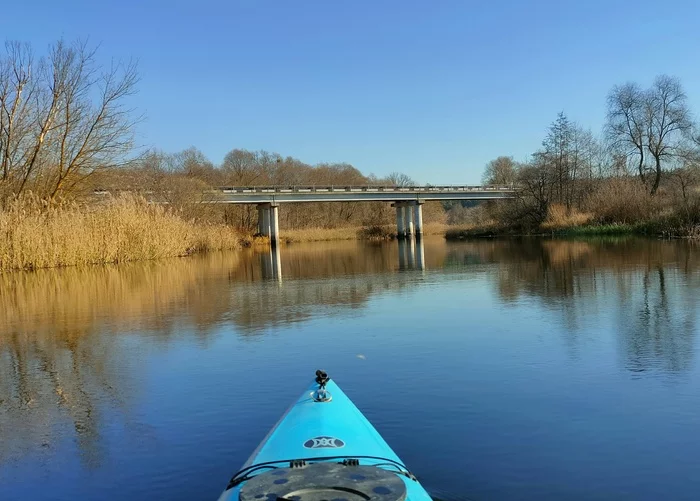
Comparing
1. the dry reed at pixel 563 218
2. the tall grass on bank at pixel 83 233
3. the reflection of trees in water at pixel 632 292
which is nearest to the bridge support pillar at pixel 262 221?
the tall grass on bank at pixel 83 233

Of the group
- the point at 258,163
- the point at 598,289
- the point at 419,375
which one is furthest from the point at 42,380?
the point at 258,163

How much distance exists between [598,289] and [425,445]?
26.2 feet

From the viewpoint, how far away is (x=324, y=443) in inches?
126

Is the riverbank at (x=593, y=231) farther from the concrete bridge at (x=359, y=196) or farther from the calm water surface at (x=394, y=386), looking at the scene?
the calm water surface at (x=394, y=386)

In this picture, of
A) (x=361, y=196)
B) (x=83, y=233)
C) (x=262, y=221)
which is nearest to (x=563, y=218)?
(x=361, y=196)

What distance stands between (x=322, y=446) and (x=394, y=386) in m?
2.41

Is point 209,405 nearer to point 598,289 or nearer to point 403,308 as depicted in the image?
point 403,308

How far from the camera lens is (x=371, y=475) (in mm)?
2736

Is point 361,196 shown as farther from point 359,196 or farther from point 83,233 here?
point 83,233

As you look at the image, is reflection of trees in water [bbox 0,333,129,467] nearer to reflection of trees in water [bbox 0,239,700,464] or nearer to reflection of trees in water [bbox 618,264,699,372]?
reflection of trees in water [bbox 0,239,700,464]

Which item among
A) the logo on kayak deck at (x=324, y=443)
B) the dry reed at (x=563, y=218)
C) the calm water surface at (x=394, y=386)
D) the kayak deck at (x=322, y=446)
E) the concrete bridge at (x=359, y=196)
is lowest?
the calm water surface at (x=394, y=386)

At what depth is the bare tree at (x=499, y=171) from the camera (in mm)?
70750

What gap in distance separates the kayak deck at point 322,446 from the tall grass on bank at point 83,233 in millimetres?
18114

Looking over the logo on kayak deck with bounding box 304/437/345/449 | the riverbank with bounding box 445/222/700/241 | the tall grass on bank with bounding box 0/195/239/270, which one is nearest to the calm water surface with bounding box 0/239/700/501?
the logo on kayak deck with bounding box 304/437/345/449
